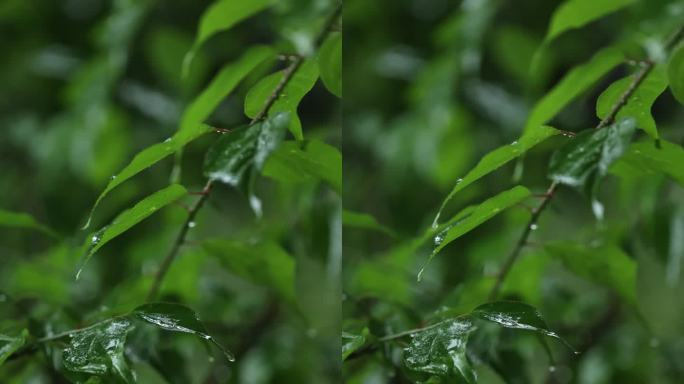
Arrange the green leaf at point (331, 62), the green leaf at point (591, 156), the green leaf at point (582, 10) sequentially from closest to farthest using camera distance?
the green leaf at point (591, 156), the green leaf at point (331, 62), the green leaf at point (582, 10)

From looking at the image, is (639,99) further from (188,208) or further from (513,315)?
(188,208)

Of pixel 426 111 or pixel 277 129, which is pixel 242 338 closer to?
pixel 426 111

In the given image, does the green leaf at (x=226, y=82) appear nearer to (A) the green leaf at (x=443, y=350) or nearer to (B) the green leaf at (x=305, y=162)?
(B) the green leaf at (x=305, y=162)

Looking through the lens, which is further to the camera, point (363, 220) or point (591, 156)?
point (363, 220)

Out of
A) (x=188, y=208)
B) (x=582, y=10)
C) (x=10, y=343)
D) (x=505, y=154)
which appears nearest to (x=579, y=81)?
(x=582, y=10)

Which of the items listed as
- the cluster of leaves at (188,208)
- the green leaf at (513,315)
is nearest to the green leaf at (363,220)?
the cluster of leaves at (188,208)

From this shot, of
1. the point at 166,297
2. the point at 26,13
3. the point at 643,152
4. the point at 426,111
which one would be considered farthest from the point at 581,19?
the point at 26,13
